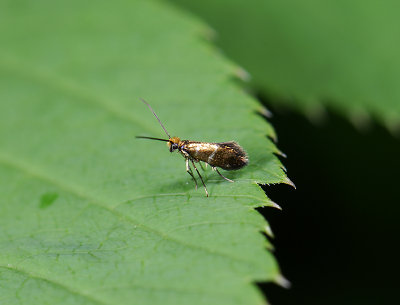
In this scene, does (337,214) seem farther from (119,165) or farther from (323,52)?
(119,165)

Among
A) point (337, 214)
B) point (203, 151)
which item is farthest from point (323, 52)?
point (203, 151)

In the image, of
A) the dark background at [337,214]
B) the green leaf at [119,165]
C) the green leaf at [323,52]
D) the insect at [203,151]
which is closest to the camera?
the green leaf at [119,165]

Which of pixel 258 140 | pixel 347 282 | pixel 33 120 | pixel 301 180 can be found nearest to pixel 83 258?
pixel 258 140

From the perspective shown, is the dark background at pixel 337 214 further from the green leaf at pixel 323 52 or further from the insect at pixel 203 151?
the insect at pixel 203 151

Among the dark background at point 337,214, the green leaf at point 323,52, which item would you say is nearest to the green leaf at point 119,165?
the green leaf at point 323,52

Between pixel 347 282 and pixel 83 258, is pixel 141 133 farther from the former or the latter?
pixel 347 282

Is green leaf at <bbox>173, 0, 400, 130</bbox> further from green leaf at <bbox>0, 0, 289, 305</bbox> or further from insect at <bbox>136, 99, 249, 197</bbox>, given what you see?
insect at <bbox>136, 99, 249, 197</bbox>
